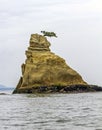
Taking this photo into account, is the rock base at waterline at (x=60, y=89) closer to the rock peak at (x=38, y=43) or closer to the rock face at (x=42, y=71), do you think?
the rock face at (x=42, y=71)

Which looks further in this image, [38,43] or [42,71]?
[38,43]

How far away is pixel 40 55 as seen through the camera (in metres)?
119

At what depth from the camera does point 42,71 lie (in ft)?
378

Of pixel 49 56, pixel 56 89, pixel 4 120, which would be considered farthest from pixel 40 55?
pixel 4 120

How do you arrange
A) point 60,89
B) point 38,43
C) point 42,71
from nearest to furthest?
point 60,89
point 42,71
point 38,43

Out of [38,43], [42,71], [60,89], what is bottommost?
[60,89]

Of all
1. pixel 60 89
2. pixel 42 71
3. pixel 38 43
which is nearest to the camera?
pixel 60 89

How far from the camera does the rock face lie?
114000mm

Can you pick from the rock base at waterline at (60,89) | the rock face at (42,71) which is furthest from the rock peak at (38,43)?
the rock base at waterline at (60,89)

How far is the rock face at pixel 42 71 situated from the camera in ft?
374

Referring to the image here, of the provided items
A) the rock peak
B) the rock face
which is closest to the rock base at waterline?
the rock face

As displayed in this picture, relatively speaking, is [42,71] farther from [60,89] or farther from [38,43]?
[38,43]

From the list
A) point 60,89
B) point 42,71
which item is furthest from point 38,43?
point 60,89

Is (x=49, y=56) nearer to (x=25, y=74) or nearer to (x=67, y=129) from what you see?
(x=25, y=74)
